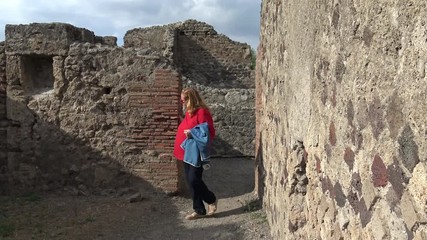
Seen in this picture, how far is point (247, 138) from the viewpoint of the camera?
12156 millimetres

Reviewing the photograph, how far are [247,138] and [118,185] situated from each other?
538 cm

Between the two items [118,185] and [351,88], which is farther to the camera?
[118,185]

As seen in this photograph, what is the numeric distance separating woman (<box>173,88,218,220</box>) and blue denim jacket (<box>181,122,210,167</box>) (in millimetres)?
47

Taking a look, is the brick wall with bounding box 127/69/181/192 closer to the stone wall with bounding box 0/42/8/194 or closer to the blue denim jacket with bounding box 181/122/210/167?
the blue denim jacket with bounding box 181/122/210/167

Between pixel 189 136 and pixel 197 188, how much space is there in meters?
0.58

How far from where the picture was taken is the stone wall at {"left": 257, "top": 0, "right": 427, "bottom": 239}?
1.82 m

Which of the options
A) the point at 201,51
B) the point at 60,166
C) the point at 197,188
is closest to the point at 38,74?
the point at 60,166

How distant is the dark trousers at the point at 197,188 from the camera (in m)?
6.07

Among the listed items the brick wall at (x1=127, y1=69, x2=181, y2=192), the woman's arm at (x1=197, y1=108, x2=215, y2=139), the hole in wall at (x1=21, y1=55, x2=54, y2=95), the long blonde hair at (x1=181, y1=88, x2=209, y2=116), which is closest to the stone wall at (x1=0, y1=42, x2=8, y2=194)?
the hole in wall at (x1=21, y1=55, x2=54, y2=95)

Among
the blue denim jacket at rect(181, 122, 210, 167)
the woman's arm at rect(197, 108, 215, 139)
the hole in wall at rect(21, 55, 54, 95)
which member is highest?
the hole in wall at rect(21, 55, 54, 95)

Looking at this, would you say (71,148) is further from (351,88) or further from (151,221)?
(351,88)

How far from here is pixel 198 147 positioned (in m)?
6.02

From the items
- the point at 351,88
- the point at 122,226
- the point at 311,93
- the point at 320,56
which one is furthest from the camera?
the point at 122,226

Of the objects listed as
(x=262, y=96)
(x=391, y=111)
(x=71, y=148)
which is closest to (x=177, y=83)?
(x=262, y=96)
